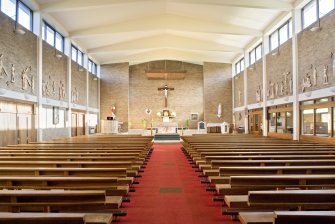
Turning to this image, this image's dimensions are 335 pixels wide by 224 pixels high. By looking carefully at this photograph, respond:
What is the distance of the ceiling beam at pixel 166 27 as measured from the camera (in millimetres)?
14664

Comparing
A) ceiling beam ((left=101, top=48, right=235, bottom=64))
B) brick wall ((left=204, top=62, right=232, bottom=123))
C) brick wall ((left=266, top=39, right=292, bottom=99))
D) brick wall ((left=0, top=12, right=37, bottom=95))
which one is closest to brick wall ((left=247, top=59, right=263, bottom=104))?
brick wall ((left=266, top=39, right=292, bottom=99))

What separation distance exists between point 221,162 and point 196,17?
11.2 metres

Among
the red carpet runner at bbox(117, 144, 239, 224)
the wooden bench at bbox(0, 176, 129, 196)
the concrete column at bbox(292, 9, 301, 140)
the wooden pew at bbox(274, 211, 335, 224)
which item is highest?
the concrete column at bbox(292, 9, 301, 140)

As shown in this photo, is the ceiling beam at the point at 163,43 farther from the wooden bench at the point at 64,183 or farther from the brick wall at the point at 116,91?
the wooden bench at the point at 64,183

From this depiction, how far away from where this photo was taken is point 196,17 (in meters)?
14.3

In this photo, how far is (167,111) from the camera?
70.4 ft

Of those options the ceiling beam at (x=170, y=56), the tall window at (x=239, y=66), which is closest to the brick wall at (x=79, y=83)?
the ceiling beam at (x=170, y=56)

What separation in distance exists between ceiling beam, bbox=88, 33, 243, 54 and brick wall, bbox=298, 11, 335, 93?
699 centimetres

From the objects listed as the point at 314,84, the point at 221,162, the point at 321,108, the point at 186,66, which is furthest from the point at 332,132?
the point at 186,66

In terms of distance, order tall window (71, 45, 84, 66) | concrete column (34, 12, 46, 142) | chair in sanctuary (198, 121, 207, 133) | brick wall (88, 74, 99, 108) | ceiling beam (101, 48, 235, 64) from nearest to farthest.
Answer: concrete column (34, 12, 46, 142), tall window (71, 45, 84, 66), brick wall (88, 74, 99, 108), ceiling beam (101, 48, 235, 64), chair in sanctuary (198, 121, 207, 133)

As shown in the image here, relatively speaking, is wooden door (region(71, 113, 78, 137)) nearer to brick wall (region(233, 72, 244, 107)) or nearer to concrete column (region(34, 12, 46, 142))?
concrete column (region(34, 12, 46, 142))

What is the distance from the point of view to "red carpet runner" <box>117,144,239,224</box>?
3.63 metres

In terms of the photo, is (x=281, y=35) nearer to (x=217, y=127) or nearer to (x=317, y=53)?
(x=317, y=53)

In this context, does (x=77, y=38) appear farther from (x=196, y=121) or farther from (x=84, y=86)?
(x=196, y=121)
